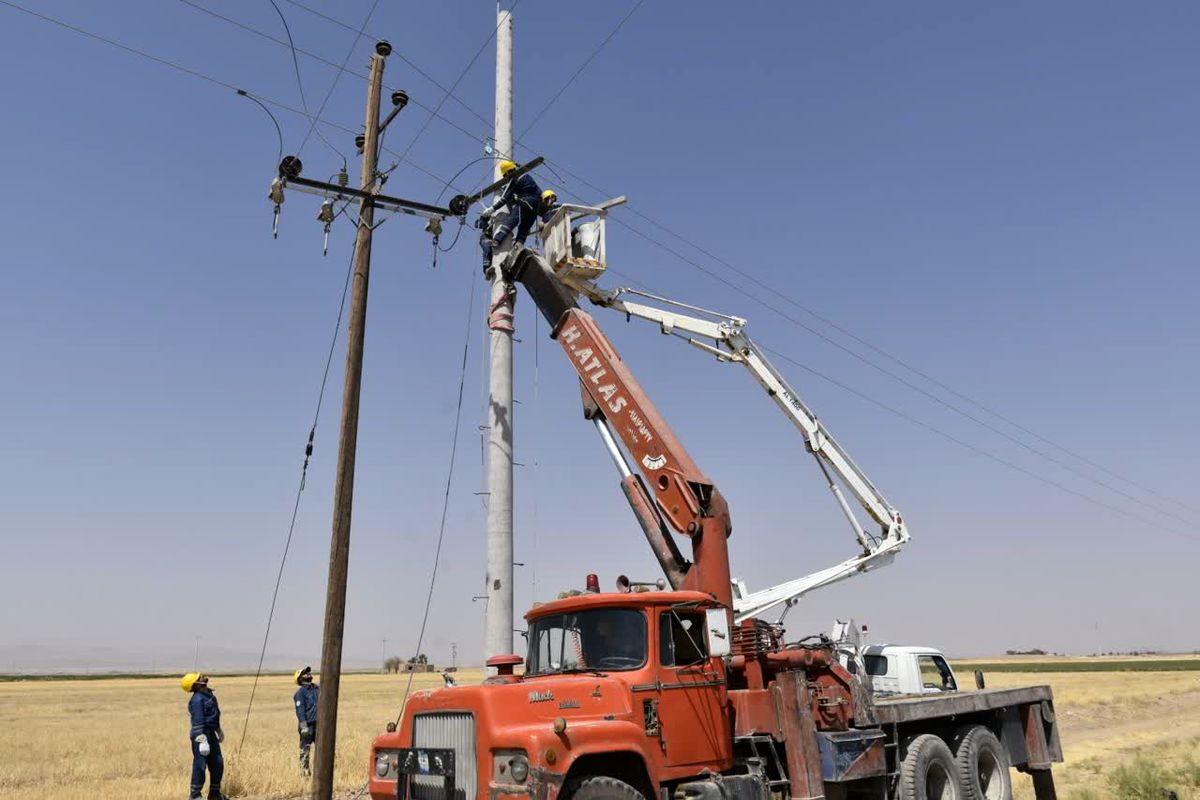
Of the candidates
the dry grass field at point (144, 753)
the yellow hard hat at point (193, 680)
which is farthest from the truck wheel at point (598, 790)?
the dry grass field at point (144, 753)

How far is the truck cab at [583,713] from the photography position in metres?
7.82

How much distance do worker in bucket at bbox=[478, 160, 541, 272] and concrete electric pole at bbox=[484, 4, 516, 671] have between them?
0.25 m

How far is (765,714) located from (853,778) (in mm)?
1327

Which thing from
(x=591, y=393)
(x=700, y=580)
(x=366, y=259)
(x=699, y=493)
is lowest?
(x=700, y=580)

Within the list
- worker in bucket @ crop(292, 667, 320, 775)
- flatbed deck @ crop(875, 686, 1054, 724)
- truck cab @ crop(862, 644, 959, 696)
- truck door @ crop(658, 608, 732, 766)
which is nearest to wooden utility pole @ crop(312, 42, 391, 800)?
truck door @ crop(658, 608, 732, 766)

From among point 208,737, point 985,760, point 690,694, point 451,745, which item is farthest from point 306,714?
point 985,760

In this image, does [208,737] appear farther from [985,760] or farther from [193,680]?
[985,760]

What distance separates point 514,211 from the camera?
14625 mm

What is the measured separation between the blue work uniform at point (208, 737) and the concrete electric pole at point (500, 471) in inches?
167

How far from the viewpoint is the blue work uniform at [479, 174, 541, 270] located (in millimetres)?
14586

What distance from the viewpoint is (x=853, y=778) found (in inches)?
401

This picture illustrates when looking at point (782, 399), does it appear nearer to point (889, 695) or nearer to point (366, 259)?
point (889, 695)

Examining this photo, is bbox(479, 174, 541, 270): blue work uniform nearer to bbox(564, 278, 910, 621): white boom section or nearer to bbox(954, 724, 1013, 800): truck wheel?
bbox(564, 278, 910, 621): white boom section

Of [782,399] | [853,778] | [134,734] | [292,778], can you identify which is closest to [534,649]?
[853,778]
